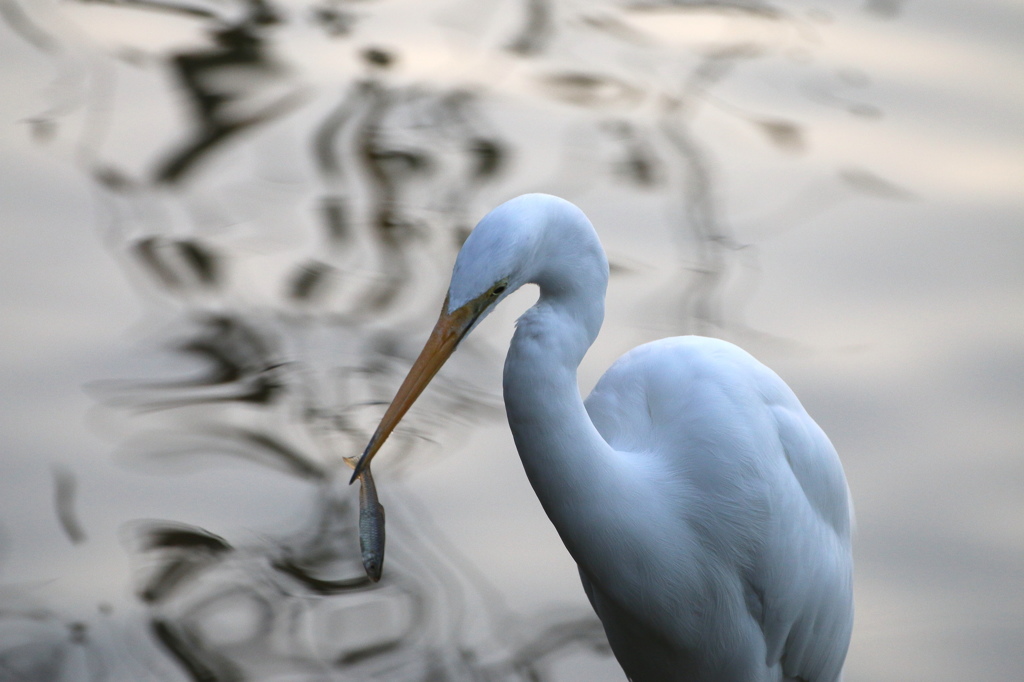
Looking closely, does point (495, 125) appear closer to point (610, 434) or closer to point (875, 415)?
point (875, 415)

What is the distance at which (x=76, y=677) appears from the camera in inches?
80.8

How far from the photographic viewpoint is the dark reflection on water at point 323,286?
2.18 metres

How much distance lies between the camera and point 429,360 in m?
1.33

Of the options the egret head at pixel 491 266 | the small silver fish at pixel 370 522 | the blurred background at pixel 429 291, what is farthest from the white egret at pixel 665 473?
the blurred background at pixel 429 291

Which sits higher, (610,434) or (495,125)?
(610,434)

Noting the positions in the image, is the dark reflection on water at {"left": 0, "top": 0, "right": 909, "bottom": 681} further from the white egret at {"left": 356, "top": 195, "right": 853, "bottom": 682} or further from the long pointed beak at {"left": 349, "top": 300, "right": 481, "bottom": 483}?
the long pointed beak at {"left": 349, "top": 300, "right": 481, "bottom": 483}

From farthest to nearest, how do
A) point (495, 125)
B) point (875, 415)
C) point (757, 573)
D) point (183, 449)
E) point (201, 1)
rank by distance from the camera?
point (201, 1) < point (495, 125) < point (875, 415) < point (183, 449) < point (757, 573)

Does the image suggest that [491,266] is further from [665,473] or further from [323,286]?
[323,286]

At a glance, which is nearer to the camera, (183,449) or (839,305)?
(183,449)

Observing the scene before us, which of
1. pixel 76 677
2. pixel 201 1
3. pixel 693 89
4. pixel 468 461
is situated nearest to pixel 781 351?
pixel 468 461

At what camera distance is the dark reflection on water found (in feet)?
7.16

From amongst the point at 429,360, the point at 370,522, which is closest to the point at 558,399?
the point at 429,360

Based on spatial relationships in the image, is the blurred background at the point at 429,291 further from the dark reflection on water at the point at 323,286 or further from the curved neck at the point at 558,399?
the curved neck at the point at 558,399

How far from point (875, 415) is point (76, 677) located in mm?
1747
